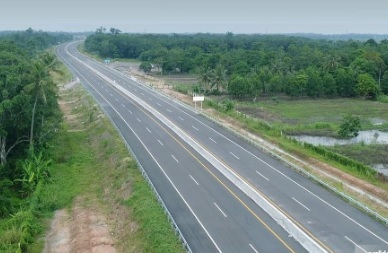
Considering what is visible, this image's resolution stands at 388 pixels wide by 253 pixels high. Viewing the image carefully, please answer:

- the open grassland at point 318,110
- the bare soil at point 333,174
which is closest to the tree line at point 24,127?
the bare soil at point 333,174

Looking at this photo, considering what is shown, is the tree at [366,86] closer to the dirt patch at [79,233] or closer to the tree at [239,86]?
the tree at [239,86]

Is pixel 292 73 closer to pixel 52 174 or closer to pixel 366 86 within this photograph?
pixel 366 86

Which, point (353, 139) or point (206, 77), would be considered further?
point (206, 77)

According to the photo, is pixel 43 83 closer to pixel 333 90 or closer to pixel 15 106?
pixel 15 106

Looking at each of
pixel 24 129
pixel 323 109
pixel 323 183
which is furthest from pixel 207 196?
pixel 323 109

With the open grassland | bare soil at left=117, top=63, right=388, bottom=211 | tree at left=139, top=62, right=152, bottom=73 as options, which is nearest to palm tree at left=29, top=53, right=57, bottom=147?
bare soil at left=117, top=63, right=388, bottom=211

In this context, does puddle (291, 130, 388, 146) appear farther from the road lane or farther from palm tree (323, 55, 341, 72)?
palm tree (323, 55, 341, 72)
